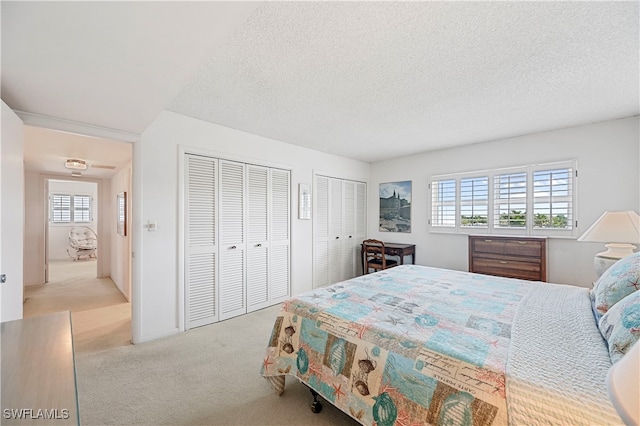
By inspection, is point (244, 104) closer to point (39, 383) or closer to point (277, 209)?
point (277, 209)

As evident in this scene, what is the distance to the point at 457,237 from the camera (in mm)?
4332

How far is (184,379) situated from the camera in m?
2.10

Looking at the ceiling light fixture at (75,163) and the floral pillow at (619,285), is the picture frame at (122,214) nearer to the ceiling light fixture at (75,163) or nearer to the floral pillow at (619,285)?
the ceiling light fixture at (75,163)

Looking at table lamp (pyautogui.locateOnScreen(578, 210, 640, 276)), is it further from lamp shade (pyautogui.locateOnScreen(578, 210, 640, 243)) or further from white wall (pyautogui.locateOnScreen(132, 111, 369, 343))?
white wall (pyautogui.locateOnScreen(132, 111, 369, 343))

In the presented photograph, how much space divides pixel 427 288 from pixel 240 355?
178 centimetres

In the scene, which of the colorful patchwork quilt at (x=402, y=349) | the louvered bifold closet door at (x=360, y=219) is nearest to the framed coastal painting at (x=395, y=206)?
the louvered bifold closet door at (x=360, y=219)

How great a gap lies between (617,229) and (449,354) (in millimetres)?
2490

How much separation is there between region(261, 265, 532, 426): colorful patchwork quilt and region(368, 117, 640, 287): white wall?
6.25 feet

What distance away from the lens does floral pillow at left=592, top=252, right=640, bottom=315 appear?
145 centimetres

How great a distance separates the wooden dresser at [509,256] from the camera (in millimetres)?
3385

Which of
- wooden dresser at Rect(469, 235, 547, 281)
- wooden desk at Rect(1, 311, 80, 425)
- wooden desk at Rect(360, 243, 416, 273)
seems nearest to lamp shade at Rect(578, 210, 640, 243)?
wooden dresser at Rect(469, 235, 547, 281)

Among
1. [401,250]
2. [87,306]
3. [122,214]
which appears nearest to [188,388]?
[87,306]

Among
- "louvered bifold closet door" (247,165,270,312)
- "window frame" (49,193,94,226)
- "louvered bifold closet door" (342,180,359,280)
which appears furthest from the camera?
"window frame" (49,193,94,226)

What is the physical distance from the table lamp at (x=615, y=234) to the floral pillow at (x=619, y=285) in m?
1.02
